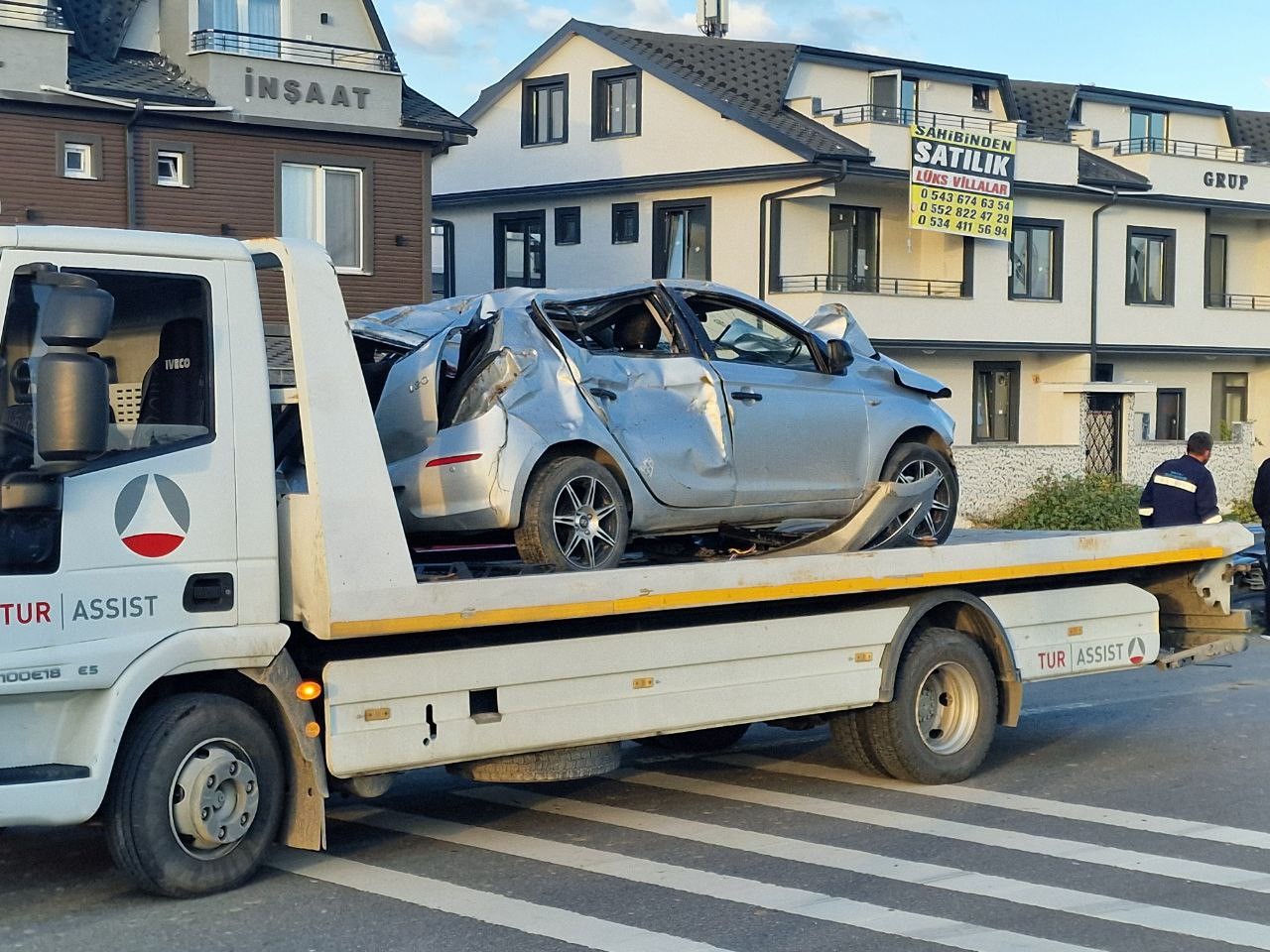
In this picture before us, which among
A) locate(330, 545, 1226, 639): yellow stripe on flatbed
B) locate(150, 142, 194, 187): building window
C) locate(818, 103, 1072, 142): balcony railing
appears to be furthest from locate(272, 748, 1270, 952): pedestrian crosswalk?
locate(818, 103, 1072, 142): balcony railing

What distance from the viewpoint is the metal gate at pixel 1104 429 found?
37156 millimetres

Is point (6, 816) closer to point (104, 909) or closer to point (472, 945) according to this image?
point (104, 909)

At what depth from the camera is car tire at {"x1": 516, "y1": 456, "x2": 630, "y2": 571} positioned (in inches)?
331

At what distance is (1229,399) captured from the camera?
42.4m

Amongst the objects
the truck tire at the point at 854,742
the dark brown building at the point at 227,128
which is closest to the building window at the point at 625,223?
the dark brown building at the point at 227,128

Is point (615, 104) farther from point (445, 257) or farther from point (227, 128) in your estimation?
point (227, 128)

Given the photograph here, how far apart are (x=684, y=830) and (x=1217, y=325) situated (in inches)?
1355

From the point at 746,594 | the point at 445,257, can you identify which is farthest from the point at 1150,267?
the point at 746,594

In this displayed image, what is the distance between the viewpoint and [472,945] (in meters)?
6.56

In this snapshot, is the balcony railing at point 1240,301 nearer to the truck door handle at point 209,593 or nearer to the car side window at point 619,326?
the car side window at point 619,326

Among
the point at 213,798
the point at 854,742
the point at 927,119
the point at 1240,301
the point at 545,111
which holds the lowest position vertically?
the point at 854,742

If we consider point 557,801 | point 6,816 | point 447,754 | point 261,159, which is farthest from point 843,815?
point 261,159

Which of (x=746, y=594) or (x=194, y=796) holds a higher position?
(x=746, y=594)

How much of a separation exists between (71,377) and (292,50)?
66.2ft
